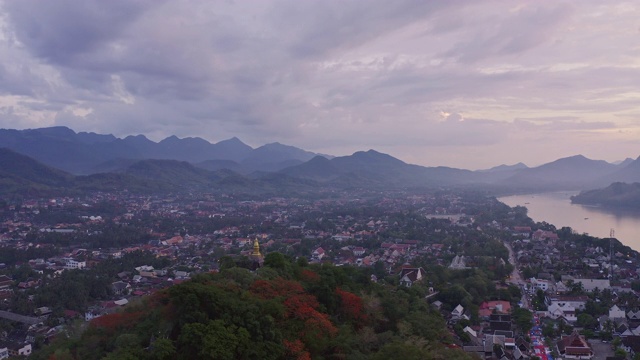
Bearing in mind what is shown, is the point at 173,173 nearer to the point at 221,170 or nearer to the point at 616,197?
the point at 221,170

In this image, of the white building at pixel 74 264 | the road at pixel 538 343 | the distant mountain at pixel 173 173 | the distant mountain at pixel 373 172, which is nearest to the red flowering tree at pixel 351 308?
the road at pixel 538 343

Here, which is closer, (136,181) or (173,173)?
(136,181)

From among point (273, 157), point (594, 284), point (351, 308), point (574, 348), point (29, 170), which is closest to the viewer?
point (351, 308)

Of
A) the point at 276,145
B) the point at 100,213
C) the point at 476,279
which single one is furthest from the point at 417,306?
the point at 276,145

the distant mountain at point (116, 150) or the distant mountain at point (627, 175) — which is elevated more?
the distant mountain at point (116, 150)

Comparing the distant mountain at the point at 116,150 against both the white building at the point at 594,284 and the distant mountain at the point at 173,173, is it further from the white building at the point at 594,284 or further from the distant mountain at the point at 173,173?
the white building at the point at 594,284

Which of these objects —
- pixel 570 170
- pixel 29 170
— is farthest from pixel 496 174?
pixel 29 170
